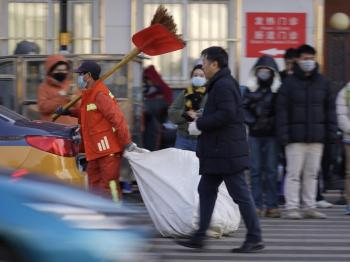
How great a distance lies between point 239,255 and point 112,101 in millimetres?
2202

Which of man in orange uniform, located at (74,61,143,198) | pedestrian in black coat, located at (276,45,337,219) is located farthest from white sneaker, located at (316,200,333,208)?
man in orange uniform, located at (74,61,143,198)

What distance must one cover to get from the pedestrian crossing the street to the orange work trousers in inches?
31.1

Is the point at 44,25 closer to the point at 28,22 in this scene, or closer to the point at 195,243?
the point at 28,22

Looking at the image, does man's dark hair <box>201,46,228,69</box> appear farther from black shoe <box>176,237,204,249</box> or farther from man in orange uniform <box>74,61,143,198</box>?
black shoe <box>176,237,204,249</box>

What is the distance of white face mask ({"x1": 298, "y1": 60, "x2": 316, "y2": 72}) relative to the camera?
37.1 feet

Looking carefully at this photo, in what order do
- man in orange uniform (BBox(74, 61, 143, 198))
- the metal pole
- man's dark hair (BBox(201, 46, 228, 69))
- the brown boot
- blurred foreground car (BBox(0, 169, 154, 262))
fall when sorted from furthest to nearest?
the metal pole, the brown boot, man in orange uniform (BBox(74, 61, 143, 198)), man's dark hair (BBox(201, 46, 228, 69)), blurred foreground car (BBox(0, 169, 154, 262))

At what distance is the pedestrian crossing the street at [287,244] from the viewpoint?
9070mm

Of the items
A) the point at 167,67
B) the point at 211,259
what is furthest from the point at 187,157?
the point at 167,67

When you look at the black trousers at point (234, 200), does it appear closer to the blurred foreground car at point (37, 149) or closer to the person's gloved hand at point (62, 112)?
the blurred foreground car at point (37, 149)

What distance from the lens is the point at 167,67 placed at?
16.7 metres

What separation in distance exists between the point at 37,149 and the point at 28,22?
672 cm

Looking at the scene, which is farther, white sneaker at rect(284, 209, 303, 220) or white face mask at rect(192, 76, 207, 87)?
white sneaker at rect(284, 209, 303, 220)

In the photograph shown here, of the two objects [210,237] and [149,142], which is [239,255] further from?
[149,142]

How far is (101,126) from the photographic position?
10203mm
